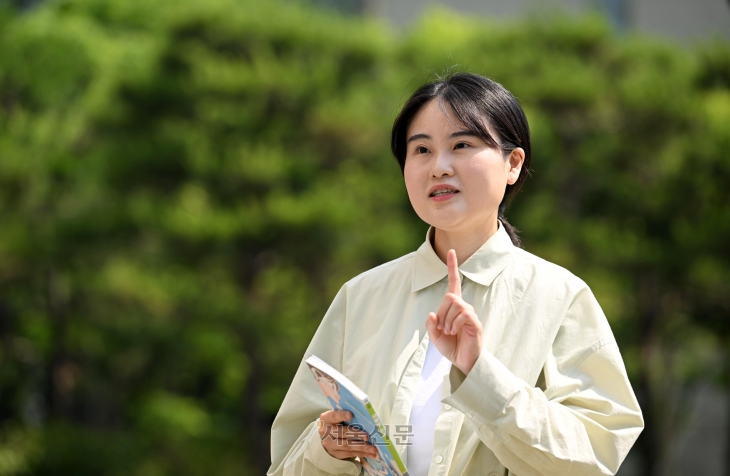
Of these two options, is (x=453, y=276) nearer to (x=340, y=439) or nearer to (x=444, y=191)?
(x=444, y=191)

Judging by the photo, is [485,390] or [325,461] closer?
[485,390]

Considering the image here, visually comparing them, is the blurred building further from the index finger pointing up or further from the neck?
the index finger pointing up

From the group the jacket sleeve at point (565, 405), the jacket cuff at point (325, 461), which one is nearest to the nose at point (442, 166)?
the jacket sleeve at point (565, 405)

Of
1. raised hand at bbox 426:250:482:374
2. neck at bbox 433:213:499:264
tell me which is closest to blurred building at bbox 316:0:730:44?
neck at bbox 433:213:499:264

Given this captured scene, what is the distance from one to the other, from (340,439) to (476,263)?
30cm

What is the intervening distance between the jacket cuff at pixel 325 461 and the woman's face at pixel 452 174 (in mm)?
329

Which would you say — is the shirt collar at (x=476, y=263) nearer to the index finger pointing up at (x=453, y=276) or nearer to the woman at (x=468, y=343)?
the woman at (x=468, y=343)

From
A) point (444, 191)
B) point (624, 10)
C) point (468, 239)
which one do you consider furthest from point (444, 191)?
point (624, 10)

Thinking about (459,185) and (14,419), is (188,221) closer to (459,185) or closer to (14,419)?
(14,419)

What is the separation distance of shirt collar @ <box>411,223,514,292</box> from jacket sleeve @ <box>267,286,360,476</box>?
0.13m

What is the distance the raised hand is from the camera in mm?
1165

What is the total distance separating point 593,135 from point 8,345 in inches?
202

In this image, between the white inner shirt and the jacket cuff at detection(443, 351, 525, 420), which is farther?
the white inner shirt

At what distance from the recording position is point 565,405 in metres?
1.25
